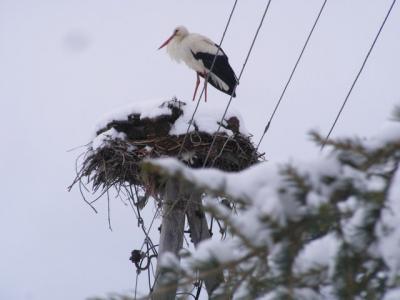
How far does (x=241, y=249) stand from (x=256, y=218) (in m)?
0.10

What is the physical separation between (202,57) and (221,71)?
285mm

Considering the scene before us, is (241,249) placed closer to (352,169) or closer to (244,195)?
(244,195)

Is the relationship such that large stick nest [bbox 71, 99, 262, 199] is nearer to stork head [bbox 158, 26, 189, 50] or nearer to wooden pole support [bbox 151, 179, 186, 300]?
wooden pole support [bbox 151, 179, 186, 300]

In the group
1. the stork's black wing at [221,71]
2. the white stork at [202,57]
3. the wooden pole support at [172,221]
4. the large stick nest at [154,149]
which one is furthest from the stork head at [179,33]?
the wooden pole support at [172,221]

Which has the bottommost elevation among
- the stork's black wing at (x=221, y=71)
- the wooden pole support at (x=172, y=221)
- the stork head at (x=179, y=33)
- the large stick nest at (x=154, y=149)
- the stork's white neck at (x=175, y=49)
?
the wooden pole support at (x=172, y=221)

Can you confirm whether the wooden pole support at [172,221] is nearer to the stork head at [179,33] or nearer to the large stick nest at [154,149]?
the large stick nest at [154,149]

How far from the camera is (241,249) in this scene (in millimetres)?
1229

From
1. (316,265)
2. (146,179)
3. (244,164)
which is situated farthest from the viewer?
(244,164)

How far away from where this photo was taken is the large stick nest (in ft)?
14.4

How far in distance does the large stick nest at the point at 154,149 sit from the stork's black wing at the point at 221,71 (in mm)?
2050

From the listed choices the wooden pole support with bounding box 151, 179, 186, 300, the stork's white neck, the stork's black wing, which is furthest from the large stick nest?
the stork's white neck

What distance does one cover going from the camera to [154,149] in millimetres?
4371

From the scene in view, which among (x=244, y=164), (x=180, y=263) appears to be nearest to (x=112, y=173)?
(x=244, y=164)

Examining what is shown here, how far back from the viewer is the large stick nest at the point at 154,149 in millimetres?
4387
